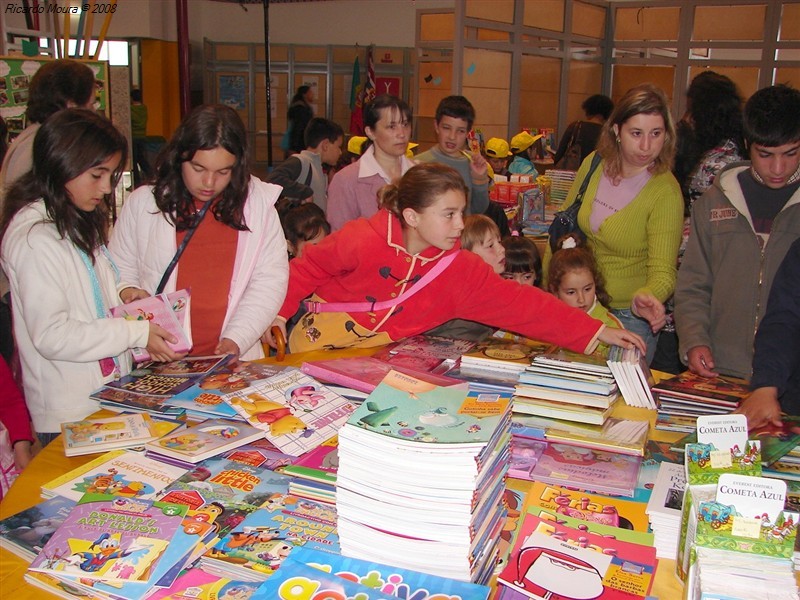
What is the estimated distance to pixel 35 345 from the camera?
6.54 ft

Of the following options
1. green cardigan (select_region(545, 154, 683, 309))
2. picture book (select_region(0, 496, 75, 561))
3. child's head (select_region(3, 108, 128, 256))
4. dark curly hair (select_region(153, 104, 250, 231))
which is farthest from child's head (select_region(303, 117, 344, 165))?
picture book (select_region(0, 496, 75, 561))

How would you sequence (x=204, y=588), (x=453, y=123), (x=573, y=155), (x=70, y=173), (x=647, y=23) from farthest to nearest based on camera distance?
(x=647, y=23), (x=573, y=155), (x=453, y=123), (x=70, y=173), (x=204, y=588)

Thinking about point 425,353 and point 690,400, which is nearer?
point 690,400

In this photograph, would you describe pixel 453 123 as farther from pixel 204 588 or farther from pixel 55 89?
pixel 204 588

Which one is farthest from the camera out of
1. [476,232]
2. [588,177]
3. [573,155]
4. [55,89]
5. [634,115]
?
[573,155]

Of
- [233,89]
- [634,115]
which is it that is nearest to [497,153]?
[634,115]

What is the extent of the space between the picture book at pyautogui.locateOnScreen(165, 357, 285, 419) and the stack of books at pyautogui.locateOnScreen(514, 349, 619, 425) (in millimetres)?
712

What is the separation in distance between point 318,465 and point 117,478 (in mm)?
438

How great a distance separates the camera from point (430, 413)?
132cm

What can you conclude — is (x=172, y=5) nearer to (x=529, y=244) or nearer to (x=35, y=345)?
(x=529, y=244)

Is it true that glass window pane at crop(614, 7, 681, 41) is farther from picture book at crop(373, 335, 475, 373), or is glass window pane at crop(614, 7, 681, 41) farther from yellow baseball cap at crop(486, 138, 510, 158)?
picture book at crop(373, 335, 475, 373)

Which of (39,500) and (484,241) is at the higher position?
(484,241)

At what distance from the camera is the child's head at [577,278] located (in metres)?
2.91

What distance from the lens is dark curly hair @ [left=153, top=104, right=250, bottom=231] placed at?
226 centimetres
